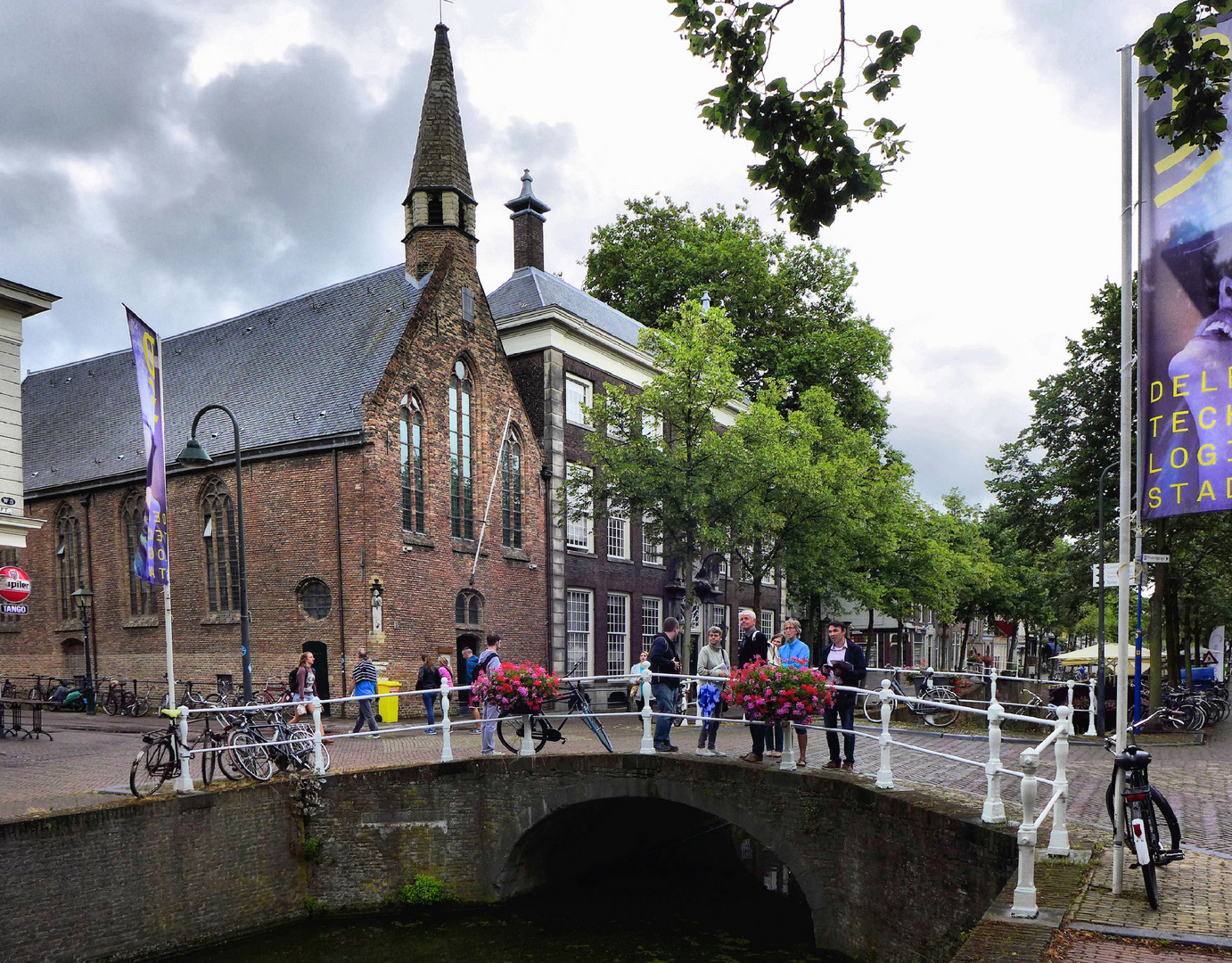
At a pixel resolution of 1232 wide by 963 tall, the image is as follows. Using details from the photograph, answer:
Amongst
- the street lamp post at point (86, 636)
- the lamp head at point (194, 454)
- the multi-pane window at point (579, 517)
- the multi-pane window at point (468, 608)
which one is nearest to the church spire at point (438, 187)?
the multi-pane window at point (579, 517)

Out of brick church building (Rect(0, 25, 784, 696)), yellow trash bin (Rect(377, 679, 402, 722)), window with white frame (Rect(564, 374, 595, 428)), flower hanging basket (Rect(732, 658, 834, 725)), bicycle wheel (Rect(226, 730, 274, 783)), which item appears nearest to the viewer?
flower hanging basket (Rect(732, 658, 834, 725))

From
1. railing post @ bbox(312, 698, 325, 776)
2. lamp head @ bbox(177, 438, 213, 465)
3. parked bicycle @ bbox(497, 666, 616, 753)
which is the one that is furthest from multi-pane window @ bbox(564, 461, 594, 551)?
railing post @ bbox(312, 698, 325, 776)

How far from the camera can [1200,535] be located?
88.3 feet

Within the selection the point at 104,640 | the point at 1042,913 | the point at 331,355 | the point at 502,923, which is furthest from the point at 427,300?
the point at 1042,913

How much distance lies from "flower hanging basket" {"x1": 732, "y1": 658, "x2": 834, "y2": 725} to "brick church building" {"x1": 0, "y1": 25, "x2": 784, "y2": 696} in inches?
498

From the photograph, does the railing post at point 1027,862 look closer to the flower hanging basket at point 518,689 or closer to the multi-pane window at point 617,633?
the flower hanging basket at point 518,689

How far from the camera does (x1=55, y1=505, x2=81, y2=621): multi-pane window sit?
29.5 m

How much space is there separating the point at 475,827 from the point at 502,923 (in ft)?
4.12

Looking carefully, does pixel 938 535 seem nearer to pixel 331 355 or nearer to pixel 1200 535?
pixel 1200 535

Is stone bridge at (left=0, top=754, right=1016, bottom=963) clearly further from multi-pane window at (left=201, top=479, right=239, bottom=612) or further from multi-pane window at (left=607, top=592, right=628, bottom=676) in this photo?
multi-pane window at (left=607, top=592, right=628, bottom=676)

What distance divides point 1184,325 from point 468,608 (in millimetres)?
21066

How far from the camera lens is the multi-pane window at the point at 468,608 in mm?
25016

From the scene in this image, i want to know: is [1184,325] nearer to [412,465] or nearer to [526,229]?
[412,465]

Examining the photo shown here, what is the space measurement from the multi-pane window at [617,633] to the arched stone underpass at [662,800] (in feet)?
48.5
